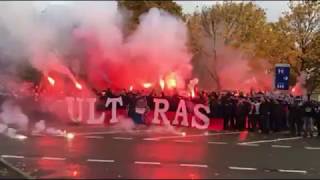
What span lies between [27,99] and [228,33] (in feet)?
77.5

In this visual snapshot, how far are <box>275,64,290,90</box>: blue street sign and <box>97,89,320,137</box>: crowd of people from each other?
542 millimetres

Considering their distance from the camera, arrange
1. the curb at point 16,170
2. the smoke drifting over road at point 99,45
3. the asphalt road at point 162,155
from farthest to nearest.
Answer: the smoke drifting over road at point 99,45, the asphalt road at point 162,155, the curb at point 16,170

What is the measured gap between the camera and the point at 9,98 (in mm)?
22266

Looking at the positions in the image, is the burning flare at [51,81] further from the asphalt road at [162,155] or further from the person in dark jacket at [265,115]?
the person in dark jacket at [265,115]

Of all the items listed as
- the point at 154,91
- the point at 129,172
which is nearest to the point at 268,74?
the point at 154,91

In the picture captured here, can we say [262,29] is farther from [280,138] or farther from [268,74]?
[280,138]

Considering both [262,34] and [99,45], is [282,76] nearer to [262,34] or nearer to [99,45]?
[99,45]

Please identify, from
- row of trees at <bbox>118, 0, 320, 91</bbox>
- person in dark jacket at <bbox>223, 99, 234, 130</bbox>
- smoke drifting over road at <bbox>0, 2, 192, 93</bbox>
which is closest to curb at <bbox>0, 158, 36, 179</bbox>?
smoke drifting over road at <bbox>0, 2, 192, 93</bbox>

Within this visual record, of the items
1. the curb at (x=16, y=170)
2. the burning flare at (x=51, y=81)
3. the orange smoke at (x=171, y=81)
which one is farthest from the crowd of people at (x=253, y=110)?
the curb at (x=16, y=170)

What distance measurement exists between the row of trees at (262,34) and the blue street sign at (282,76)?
13.1 m

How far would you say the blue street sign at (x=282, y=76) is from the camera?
23375 millimetres

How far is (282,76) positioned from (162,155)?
1000 cm

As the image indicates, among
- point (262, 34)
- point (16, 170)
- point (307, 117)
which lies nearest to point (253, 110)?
point (307, 117)

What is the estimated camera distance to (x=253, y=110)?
22.9 metres
